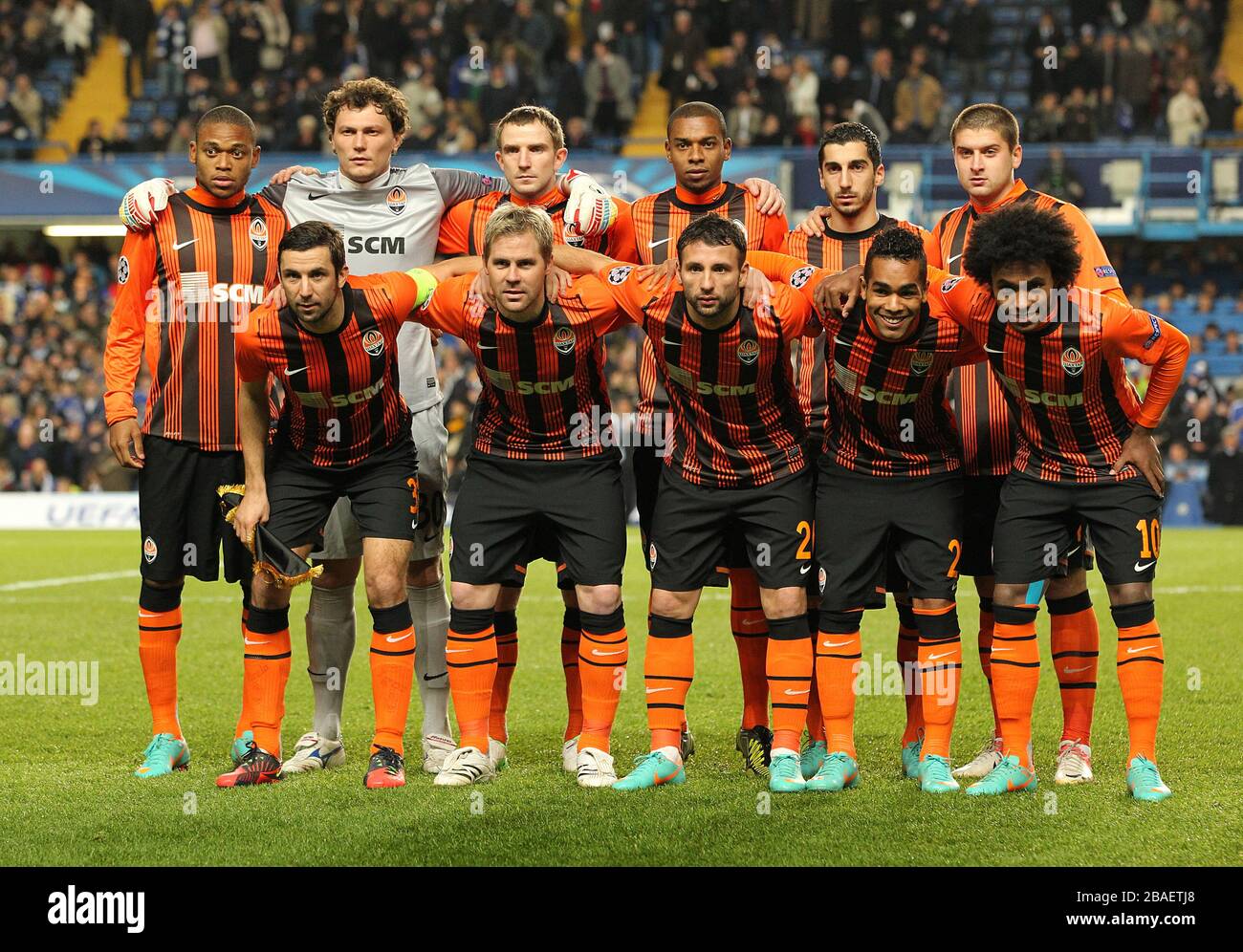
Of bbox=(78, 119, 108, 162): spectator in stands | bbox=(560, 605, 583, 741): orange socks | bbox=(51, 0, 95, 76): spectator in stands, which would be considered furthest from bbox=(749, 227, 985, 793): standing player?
bbox=(51, 0, 95, 76): spectator in stands

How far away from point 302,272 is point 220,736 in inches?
86.1

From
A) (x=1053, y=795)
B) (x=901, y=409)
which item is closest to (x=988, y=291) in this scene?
(x=901, y=409)

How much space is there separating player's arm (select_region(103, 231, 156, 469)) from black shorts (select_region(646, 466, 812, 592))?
2.04 m

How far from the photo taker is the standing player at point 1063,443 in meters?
4.99

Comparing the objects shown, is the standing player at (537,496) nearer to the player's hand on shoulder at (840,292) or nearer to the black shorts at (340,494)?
the black shorts at (340,494)

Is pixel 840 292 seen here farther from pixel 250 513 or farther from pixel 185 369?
pixel 185 369

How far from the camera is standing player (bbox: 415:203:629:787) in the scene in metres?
5.27

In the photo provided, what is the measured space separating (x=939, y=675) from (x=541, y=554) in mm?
1457

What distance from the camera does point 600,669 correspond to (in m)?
5.36

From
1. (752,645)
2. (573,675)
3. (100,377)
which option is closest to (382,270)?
(573,675)

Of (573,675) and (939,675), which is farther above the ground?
(939,675)

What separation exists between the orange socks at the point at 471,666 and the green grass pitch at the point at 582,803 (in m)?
0.25

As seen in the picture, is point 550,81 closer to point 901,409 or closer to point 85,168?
point 85,168

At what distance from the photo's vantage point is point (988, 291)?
5.08m
